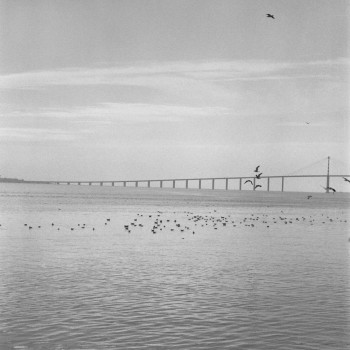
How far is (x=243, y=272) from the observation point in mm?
29125

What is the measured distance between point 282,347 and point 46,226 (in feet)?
146

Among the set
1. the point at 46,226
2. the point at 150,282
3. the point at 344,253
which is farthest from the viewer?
the point at 46,226

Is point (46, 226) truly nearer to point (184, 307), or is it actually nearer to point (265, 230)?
point (265, 230)

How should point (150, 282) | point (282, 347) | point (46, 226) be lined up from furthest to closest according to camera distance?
point (46, 226) < point (150, 282) < point (282, 347)

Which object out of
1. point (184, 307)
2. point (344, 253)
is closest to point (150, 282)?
point (184, 307)

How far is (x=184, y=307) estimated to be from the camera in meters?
20.5

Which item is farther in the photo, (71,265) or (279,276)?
(71,265)

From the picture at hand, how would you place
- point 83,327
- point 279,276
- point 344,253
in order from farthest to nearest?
point 344,253
point 279,276
point 83,327

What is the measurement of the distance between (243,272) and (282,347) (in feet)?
42.0

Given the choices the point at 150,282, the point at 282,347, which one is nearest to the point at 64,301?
the point at 150,282

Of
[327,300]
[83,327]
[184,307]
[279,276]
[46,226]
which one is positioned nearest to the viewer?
[83,327]

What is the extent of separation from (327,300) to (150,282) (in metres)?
7.36

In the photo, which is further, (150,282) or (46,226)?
(46,226)

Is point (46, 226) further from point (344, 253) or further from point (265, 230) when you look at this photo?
point (344, 253)
